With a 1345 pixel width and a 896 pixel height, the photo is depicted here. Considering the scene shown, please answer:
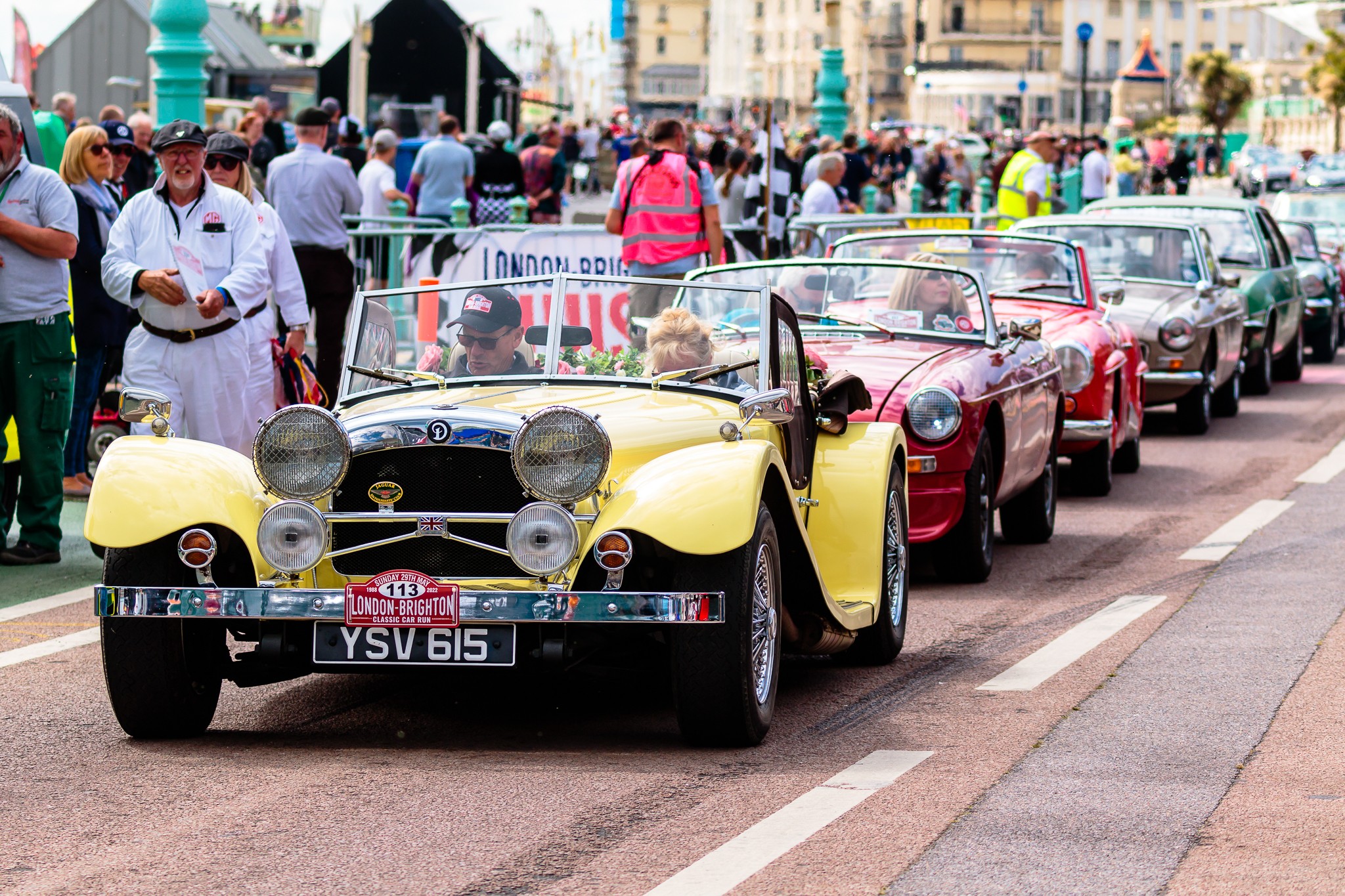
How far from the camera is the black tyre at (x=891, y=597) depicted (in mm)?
7609

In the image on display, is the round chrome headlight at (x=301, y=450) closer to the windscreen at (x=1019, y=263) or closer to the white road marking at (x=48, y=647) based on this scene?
the white road marking at (x=48, y=647)

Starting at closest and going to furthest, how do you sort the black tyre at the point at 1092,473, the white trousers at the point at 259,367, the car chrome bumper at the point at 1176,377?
the white trousers at the point at 259,367
the black tyre at the point at 1092,473
the car chrome bumper at the point at 1176,377

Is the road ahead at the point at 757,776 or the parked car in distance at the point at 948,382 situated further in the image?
the parked car in distance at the point at 948,382

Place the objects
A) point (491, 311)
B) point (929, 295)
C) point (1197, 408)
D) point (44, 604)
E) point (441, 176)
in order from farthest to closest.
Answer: point (441, 176)
point (1197, 408)
point (929, 295)
point (44, 604)
point (491, 311)

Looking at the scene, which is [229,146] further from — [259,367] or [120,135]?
[120,135]

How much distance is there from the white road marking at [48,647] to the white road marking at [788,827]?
3.44 metres

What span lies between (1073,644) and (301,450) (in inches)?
136

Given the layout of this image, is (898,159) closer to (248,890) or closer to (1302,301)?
(1302,301)

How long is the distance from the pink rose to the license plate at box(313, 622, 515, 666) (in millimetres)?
1390

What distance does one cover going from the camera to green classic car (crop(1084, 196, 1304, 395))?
60.9 feet

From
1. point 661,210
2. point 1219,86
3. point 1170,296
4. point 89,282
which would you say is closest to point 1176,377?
point 1170,296

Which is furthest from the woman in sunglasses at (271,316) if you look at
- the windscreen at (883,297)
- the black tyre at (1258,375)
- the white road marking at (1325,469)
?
the black tyre at (1258,375)

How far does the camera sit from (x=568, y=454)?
19.5 ft

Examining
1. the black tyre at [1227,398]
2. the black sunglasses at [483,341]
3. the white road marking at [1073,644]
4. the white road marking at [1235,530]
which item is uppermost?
the black sunglasses at [483,341]
